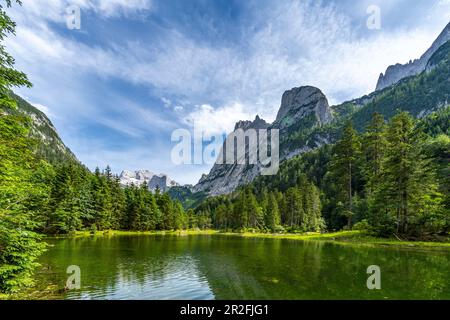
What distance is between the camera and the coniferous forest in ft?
51.6

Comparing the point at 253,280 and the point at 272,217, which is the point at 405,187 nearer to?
the point at 253,280

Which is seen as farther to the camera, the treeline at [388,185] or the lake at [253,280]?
the treeline at [388,185]

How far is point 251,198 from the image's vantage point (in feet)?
405

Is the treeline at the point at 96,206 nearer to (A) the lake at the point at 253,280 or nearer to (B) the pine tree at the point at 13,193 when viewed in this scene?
(A) the lake at the point at 253,280

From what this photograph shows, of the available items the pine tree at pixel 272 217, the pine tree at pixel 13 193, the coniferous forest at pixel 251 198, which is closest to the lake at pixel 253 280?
the pine tree at pixel 13 193

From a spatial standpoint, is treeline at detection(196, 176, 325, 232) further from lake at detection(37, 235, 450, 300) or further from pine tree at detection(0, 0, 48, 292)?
pine tree at detection(0, 0, 48, 292)

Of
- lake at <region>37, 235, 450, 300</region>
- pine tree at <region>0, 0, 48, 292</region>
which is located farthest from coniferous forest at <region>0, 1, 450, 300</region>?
lake at <region>37, 235, 450, 300</region>

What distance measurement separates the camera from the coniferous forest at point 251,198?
15734 mm

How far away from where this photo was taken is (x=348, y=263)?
82.3 feet

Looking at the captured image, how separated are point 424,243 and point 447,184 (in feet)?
49.6

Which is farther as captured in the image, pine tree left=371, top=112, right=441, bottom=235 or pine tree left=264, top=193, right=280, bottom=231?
pine tree left=264, top=193, right=280, bottom=231

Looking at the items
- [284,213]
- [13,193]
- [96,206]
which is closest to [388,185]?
[13,193]

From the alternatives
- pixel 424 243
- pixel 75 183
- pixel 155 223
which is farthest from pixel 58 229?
pixel 424 243
